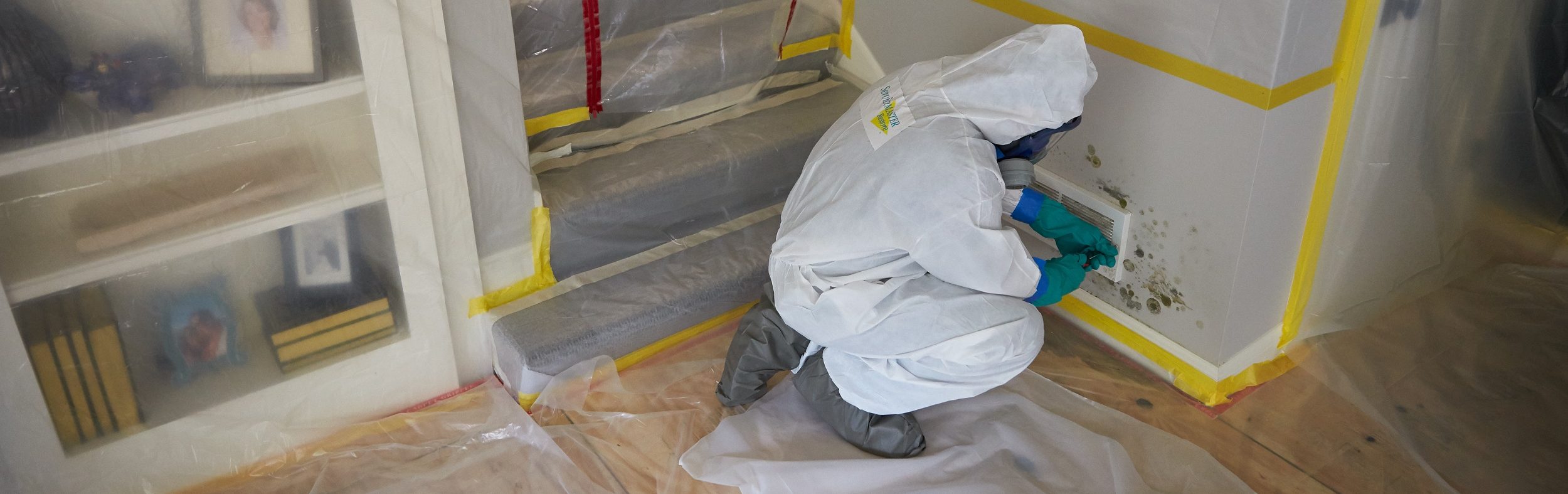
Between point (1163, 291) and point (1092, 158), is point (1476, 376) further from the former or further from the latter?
point (1092, 158)

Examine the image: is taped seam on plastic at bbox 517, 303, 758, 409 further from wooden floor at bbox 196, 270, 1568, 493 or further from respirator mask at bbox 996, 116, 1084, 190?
respirator mask at bbox 996, 116, 1084, 190

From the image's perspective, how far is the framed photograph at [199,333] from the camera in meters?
1.66

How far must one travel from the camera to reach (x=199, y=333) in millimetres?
1693

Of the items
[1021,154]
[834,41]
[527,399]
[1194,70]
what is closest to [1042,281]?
[1021,154]

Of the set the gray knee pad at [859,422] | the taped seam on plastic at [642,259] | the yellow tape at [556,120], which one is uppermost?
the yellow tape at [556,120]

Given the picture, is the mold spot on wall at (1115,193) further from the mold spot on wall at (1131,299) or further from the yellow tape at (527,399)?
the yellow tape at (527,399)

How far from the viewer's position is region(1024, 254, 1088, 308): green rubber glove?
1.71m

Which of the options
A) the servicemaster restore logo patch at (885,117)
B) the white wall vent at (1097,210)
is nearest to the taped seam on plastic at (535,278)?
the servicemaster restore logo patch at (885,117)

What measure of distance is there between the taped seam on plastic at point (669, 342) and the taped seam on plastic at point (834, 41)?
63 centimetres

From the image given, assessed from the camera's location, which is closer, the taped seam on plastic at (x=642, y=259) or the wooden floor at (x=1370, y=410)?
the wooden floor at (x=1370, y=410)

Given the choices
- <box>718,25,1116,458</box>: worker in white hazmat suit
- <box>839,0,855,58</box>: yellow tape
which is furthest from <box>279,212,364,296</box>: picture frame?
<box>839,0,855,58</box>: yellow tape

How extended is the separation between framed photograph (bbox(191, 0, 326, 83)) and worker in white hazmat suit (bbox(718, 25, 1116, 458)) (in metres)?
0.77

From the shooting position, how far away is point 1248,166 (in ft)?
5.62

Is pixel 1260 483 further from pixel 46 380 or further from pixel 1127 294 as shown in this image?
pixel 46 380
